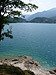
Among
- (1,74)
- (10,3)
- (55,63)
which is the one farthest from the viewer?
(55,63)

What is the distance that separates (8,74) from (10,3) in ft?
37.0

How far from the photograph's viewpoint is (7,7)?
17859 millimetres

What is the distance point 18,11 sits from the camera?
60.2 ft

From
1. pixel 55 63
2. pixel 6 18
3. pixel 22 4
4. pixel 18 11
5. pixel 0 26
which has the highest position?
pixel 22 4

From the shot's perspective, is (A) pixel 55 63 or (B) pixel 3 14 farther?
(A) pixel 55 63

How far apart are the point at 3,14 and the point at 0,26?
2041 mm

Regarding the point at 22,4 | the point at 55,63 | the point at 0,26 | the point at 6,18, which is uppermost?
the point at 22,4

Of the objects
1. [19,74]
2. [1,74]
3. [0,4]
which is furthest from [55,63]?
[0,4]

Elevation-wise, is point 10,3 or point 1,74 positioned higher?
point 10,3

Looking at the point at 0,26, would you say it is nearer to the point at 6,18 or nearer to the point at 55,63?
the point at 6,18

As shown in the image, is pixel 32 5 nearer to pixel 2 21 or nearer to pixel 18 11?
pixel 18 11

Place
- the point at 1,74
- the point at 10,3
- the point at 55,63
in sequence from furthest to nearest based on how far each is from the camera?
1. the point at 55,63
2. the point at 10,3
3. the point at 1,74

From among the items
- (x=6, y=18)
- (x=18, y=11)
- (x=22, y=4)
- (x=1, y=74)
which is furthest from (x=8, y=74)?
(x=22, y=4)

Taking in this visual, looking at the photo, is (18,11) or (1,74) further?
(18,11)
